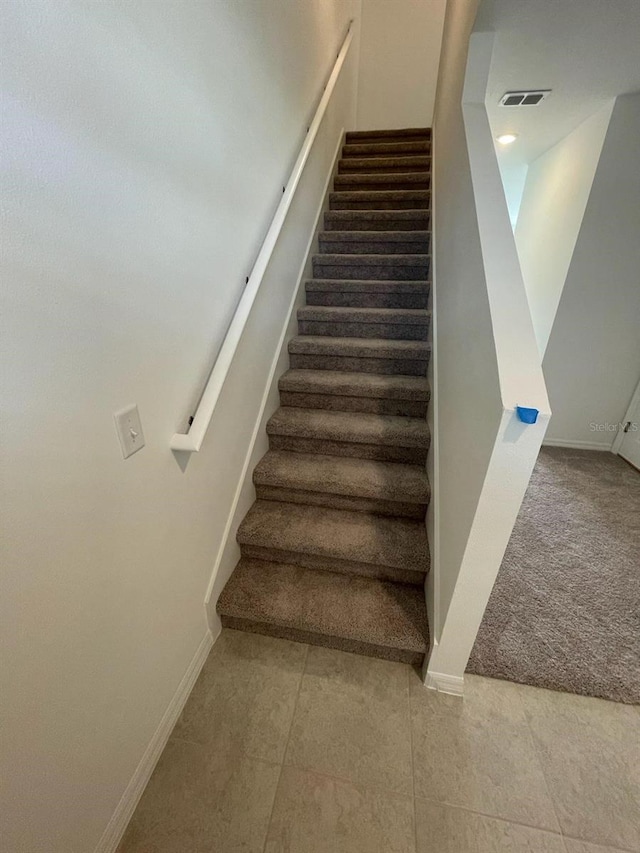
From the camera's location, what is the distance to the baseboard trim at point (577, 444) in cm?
284

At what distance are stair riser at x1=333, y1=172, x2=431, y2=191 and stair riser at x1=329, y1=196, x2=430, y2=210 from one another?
238 millimetres

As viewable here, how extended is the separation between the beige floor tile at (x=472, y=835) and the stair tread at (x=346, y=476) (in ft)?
3.15

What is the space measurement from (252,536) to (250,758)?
72 cm

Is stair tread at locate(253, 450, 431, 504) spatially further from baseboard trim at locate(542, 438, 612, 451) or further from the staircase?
baseboard trim at locate(542, 438, 612, 451)

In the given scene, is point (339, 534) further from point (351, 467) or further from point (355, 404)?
point (355, 404)

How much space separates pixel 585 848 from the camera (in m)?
0.91

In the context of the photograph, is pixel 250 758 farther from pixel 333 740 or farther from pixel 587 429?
pixel 587 429

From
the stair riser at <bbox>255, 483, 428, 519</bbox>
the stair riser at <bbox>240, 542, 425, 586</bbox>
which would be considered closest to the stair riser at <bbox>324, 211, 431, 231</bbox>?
the stair riser at <bbox>255, 483, 428, 519</bbox>

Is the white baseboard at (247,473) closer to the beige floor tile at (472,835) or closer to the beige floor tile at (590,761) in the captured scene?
the beige floor tile at (472,835)

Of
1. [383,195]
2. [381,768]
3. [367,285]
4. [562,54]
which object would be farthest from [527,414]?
[383,195]

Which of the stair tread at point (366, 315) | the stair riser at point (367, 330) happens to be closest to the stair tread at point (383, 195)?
the stair tread at point (366, 315)

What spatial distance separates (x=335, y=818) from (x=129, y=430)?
1203 mm

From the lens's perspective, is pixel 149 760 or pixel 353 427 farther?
pixel 353 427

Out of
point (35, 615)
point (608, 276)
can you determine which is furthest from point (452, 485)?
point (608, 276)
